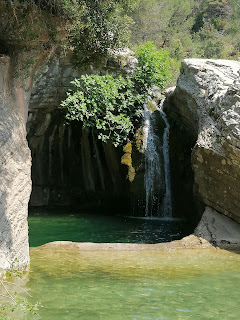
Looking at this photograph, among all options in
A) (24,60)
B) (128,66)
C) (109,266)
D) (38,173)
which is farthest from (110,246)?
(38,173)

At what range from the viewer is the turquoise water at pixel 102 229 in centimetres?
1211

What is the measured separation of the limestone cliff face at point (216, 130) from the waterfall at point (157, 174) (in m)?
2.21

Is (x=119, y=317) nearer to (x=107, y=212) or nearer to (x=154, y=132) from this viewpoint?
(x=154, y=132)

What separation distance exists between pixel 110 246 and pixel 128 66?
24.2 ft

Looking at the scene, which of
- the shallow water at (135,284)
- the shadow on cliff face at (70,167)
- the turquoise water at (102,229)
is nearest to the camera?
the shallow water at (135,284)

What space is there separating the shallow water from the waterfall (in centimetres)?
520

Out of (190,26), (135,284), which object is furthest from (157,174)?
(190,26)

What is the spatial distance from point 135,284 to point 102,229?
605 cm

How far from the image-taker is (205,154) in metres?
11.5

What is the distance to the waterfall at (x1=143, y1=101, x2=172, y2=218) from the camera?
15.3 meters

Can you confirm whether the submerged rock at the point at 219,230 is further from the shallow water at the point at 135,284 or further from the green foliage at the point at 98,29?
the green foliage at the point at 98,29

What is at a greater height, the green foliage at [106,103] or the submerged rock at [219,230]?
the green foliage at [106,103]

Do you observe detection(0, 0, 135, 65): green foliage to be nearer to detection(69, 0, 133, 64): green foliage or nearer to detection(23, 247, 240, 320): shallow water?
detection(69, 0, 133, 64): green foliage

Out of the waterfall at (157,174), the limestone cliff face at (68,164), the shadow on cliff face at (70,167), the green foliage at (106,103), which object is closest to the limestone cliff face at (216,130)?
the waterfall at (157,174)
